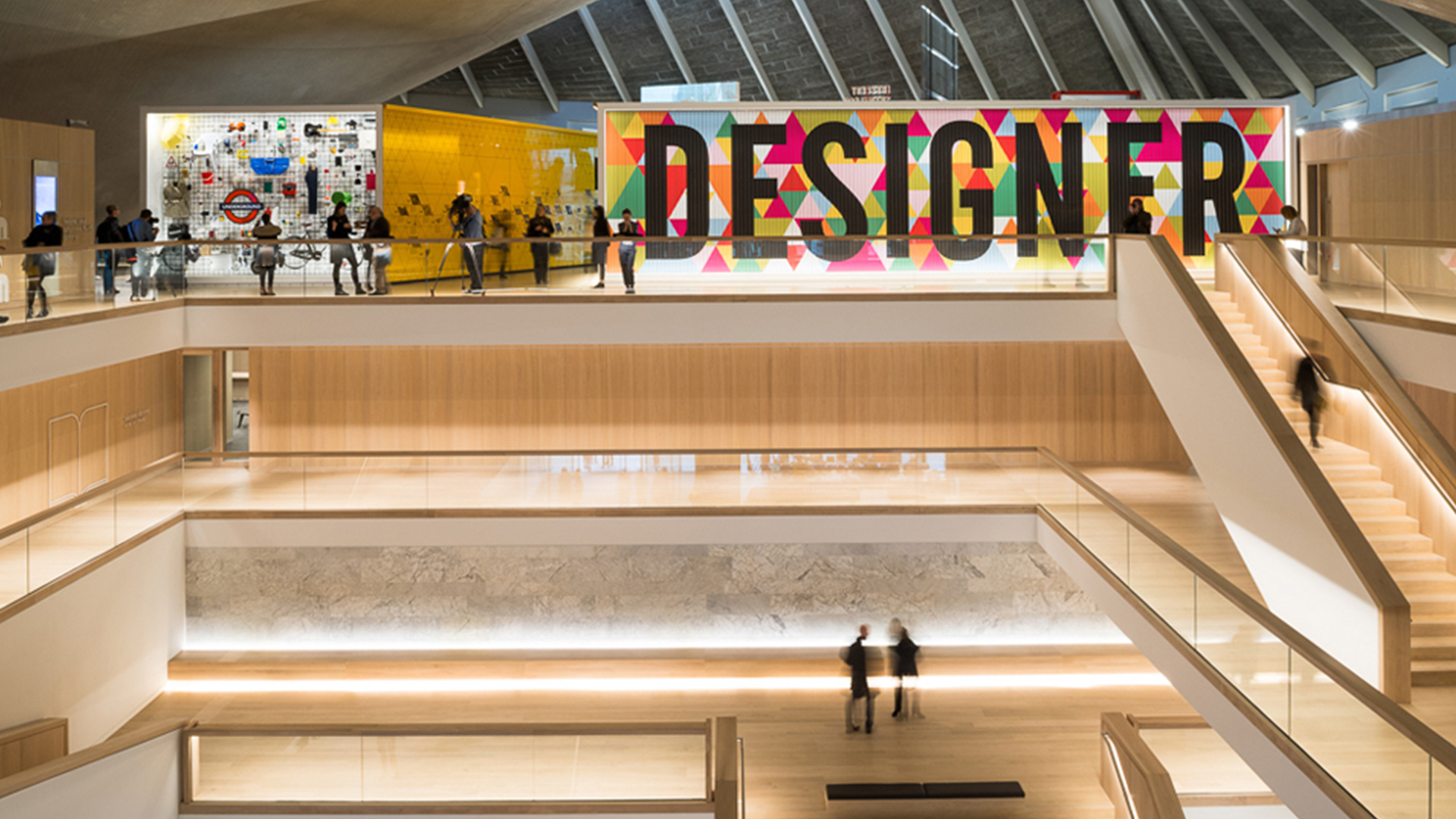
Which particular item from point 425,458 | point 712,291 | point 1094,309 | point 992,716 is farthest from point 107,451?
point 1094,309

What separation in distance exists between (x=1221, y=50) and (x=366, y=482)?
1791cm

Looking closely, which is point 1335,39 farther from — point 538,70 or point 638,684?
point 538,70

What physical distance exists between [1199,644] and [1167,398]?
13.5 ft

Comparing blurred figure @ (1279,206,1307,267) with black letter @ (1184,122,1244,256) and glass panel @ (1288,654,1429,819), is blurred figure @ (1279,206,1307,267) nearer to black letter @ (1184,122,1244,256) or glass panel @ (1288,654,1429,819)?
black letter @ (1184,122,1244,256)

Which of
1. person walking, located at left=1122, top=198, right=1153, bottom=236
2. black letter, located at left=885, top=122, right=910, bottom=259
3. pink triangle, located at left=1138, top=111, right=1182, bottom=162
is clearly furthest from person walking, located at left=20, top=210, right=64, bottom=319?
pink triangle, located at left=1138, top=111, right=1182, bottom=162

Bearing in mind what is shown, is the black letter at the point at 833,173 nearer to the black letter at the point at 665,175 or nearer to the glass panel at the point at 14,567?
the black letter at the point at 665,175

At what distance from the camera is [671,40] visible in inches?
1143

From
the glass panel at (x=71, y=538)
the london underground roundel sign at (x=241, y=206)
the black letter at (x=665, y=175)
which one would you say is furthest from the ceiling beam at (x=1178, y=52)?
the glass panel at (x=71, y=538)

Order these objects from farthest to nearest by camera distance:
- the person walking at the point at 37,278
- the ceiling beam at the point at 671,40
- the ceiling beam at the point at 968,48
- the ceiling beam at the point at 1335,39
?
the ceiling beam at the point at 671,40, the ceiling beam at the point at 968,48, the ceiling beam at the point at 1335,39, the person walking at the point at 37,278

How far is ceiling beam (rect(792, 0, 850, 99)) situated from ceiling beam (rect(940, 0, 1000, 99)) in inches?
123

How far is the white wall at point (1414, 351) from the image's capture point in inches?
366

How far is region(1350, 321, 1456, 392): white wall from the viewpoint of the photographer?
9.30m

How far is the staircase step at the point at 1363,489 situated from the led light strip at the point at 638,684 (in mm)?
4957

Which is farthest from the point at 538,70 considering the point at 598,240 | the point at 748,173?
the point at 598,240
